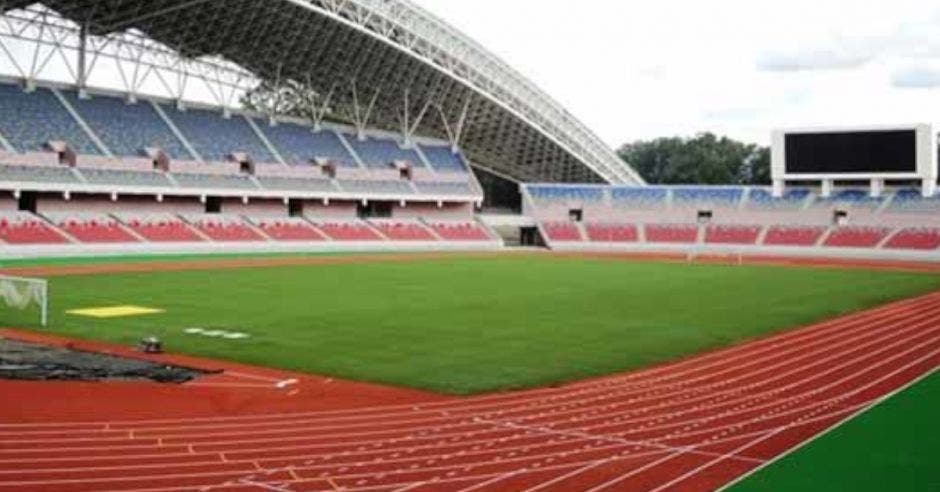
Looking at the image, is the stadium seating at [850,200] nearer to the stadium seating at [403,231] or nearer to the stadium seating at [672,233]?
the stadium seating at [672,233]

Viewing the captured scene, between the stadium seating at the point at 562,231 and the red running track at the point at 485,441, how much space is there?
6248 centimetres

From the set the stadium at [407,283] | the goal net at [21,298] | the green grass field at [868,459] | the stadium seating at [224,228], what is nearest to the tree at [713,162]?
the stadium at [407,283]

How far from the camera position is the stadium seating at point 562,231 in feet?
267

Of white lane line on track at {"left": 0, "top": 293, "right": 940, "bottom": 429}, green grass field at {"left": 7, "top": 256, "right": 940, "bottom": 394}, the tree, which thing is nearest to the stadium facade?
green grass field at {"left": 7, "top": 256, "right": 940, "bottom": 394}

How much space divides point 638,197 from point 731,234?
8.74 m

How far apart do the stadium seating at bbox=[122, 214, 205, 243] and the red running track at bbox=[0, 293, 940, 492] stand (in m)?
45.8

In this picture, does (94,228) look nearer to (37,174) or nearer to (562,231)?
(37,174)

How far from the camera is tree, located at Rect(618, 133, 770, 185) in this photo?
5032 inches

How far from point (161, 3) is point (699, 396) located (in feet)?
153

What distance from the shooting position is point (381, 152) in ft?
264

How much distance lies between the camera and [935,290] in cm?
3962

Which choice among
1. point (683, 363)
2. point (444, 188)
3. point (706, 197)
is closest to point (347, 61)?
point (444, 188)

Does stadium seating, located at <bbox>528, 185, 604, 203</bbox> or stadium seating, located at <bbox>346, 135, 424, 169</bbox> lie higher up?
stadium seating, located at <bbox>346, 135, 424, 169</bbox>

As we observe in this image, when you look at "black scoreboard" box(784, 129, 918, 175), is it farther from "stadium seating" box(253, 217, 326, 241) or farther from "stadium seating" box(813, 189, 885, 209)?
"stadium seating" box(253, 217, 326, 241)
